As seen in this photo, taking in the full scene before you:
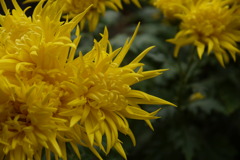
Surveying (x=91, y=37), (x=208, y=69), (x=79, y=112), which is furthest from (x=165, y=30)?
(x=79, y=112)

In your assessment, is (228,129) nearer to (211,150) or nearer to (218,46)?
(211,150)

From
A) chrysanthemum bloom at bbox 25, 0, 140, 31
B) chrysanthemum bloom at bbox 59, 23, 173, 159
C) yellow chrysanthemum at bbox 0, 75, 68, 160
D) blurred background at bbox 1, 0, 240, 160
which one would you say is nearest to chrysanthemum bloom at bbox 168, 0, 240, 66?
blurred background at bbox 1, 0, 240, 160

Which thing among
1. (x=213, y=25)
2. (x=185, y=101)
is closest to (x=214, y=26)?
(x=213, y=25)

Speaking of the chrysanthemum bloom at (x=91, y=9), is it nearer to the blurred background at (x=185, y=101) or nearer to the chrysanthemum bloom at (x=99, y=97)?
the blurred background at (x=185, y=101)

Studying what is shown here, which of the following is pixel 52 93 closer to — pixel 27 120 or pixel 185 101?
pixel 27 120

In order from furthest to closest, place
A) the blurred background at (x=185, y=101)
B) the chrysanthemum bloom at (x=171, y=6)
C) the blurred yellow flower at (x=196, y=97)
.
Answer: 1. the blurred yellow flower at (x=196, y=97)
2. the blurred background at (x=185, y=101)
3. the chrysanthemum bloom at (x=171, y=6)

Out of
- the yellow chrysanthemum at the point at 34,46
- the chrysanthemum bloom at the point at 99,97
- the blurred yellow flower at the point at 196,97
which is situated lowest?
the blurred yellow flower at the point at 196,97

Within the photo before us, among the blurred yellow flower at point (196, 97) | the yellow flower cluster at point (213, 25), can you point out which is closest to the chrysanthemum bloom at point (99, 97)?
the yellow flower cluster at point (213, 25)
